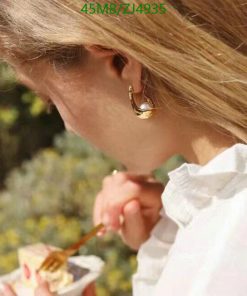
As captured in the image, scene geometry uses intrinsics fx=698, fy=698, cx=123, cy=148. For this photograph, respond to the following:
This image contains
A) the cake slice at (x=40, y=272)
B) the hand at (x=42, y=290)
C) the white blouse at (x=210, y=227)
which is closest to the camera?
the white blouse at (x=210, y=227)

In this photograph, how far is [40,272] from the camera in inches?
55.2

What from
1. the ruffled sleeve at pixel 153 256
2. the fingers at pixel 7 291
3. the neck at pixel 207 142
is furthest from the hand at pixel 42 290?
the neck at pixel 207 142

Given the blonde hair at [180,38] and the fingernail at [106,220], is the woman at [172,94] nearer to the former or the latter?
the blonde hair at [180,38]

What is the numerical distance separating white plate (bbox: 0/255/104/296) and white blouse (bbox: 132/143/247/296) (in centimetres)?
24

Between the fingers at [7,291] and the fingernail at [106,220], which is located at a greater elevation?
the fingers at [7,291]

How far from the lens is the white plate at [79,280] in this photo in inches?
52.2

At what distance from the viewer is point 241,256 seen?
1021mm

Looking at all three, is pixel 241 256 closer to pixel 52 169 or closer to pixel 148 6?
pixel 148 6

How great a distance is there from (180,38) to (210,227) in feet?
0.98

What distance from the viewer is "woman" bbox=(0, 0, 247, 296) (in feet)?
3.51

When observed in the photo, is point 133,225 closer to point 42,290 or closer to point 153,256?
point 153,256

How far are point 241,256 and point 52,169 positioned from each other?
187cm

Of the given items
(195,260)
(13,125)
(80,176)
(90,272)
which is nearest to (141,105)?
(195,260)

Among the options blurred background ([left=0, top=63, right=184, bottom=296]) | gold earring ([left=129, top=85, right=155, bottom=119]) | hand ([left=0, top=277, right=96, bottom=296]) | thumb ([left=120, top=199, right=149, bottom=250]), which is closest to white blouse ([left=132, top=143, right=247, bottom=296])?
gold earring ([left=129, top=85, right=155, bottom=119])
